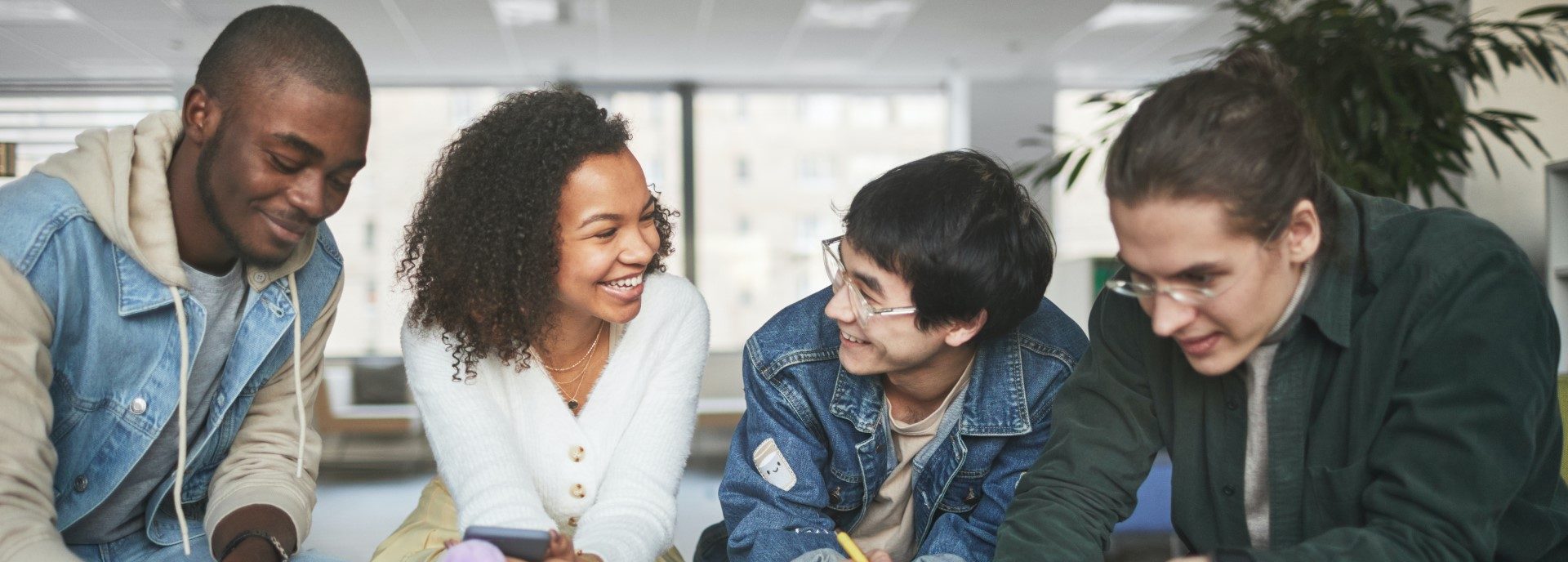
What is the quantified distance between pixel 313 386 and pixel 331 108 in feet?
1.93

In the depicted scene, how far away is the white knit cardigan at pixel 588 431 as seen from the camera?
5.52 feet

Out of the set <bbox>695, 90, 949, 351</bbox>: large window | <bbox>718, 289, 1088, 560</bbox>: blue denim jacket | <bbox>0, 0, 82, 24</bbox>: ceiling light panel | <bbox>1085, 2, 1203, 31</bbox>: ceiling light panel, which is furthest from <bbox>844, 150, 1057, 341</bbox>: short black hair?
<bbox>695, 90, 949, 351</bbox>: large window

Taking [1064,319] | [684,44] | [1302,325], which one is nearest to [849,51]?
[684,44]

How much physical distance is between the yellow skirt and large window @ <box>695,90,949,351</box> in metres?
7.43

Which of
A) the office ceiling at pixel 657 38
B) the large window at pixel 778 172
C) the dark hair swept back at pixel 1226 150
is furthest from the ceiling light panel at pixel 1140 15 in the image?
the dark hair swept back at pixel 1226 150

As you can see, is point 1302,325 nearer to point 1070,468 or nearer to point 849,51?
point 1070,468

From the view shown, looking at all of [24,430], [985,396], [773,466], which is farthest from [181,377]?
[985,396]

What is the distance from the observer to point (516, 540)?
135 centimetres

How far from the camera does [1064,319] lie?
6.04ft

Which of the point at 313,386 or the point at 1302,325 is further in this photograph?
the point at 313,386

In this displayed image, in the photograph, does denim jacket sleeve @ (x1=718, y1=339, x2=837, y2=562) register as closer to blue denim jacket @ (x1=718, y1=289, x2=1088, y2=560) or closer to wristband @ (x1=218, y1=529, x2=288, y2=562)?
blue denim jacket @ (x1=718, y1=289, x2=1088, y2=560)

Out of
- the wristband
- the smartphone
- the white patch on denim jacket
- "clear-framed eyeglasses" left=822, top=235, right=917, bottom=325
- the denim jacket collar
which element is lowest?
the wristband

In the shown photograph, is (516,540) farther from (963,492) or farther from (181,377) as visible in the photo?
(963,492)

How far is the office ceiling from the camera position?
6637mm
